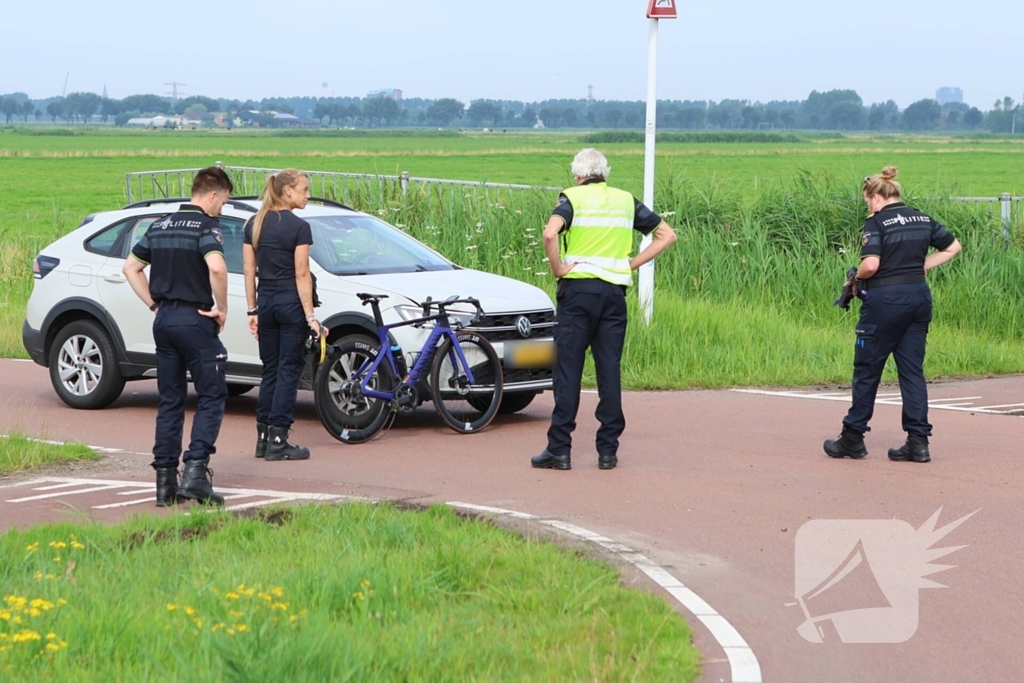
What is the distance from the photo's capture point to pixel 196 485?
7777mm

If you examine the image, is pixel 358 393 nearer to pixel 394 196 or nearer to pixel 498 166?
pixel 394 196

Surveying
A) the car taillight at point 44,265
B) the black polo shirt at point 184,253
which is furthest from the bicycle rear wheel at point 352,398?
the car taillight at point 44,265

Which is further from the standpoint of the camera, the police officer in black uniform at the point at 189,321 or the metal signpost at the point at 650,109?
the metal signpost at the point at 650,109

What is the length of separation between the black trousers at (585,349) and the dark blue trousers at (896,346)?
1.60 metres

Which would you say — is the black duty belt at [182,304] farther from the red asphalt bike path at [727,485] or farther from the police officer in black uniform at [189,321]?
the red asphalt bike path at [727,485]

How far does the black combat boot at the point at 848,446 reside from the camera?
30.6ft

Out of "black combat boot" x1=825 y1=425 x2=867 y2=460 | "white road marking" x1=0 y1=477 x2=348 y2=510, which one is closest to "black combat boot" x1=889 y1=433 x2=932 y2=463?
"black combat boot" x1=825 y1=425 x2=867 y2=460

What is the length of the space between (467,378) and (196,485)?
281 centimetres

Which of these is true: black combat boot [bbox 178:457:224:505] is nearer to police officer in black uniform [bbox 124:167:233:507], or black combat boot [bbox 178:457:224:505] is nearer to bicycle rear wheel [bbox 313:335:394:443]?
police officer in black uniform [bbox 124:167:233:507]

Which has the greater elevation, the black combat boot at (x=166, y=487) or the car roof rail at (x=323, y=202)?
the car roof rail at (x=323, y=202)

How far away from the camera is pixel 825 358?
46.4 feet

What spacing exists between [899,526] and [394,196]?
14380 mm

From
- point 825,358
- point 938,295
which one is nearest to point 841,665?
point 825,358

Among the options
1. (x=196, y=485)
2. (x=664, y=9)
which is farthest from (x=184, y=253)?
(x=664, y=9)
